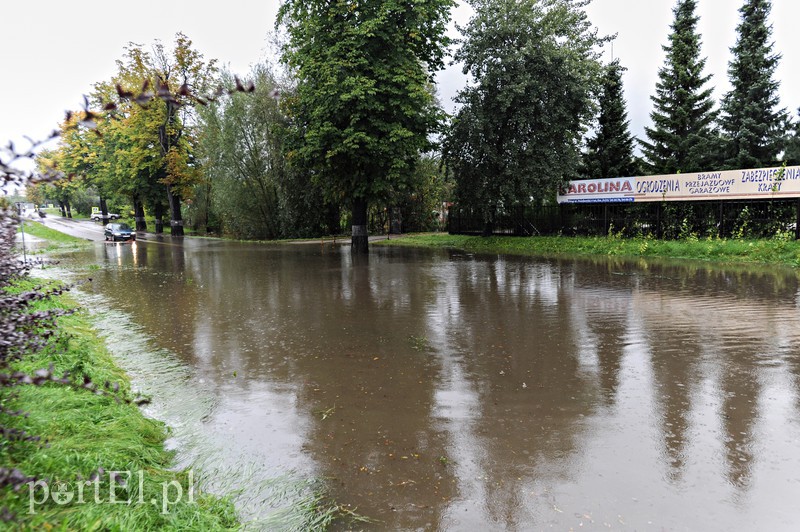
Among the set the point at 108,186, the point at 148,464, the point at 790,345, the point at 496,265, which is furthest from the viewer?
the point at 108,186

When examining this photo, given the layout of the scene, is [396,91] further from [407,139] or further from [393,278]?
[393,278]

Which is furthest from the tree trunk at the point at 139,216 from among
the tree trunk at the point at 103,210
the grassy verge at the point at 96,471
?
the grassy verge at the point at 96,471

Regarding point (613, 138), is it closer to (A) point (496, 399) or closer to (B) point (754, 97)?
(B) point (754, 97)

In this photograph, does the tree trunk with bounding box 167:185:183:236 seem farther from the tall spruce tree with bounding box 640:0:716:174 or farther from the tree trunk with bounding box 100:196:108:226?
the tall spruce tree with bounding box 640:0:716:174

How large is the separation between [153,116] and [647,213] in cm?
3697

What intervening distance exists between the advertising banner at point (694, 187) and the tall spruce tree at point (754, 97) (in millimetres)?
6190

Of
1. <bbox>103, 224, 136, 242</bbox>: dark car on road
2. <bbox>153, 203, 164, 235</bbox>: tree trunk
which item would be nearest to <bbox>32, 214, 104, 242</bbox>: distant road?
<bbox>103, 224, 136, 242</bbox>: dark car on road

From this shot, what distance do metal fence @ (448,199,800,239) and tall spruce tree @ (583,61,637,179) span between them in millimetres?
4465

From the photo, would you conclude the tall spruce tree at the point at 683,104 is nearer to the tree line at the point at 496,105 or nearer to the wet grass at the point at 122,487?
the tree line at the point at 496,105

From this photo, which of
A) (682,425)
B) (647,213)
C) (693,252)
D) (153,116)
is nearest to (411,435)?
(682,425)

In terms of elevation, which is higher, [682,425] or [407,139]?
[407,139]

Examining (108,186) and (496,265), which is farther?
(108,186)

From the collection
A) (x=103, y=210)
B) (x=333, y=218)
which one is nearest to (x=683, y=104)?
(x=333, y=218)

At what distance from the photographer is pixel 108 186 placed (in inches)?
2116
